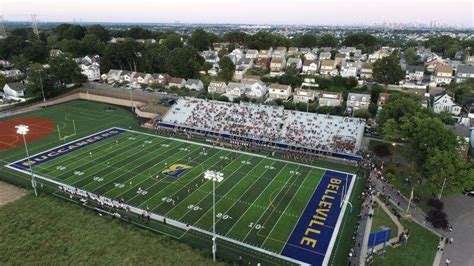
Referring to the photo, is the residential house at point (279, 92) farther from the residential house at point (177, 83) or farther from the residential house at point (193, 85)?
the residential house at point (177, 83)

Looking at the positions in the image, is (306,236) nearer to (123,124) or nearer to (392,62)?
(123,124)

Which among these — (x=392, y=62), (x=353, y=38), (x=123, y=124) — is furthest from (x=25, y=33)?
(x=392, y=62)

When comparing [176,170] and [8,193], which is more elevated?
[176,170]

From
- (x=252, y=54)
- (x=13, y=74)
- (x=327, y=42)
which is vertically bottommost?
(x=13, y=74)

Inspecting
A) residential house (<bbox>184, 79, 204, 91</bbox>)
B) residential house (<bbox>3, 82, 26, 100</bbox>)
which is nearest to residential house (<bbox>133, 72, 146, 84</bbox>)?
residential house (<bbox>184, 79, 204, 91</bbox>)

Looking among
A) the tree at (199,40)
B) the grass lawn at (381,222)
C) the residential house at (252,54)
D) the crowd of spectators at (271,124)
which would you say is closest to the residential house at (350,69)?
the residential house at (252,54)

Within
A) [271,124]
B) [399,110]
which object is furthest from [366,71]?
[271,124]

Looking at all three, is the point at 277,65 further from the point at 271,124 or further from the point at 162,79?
the point at 271,124
